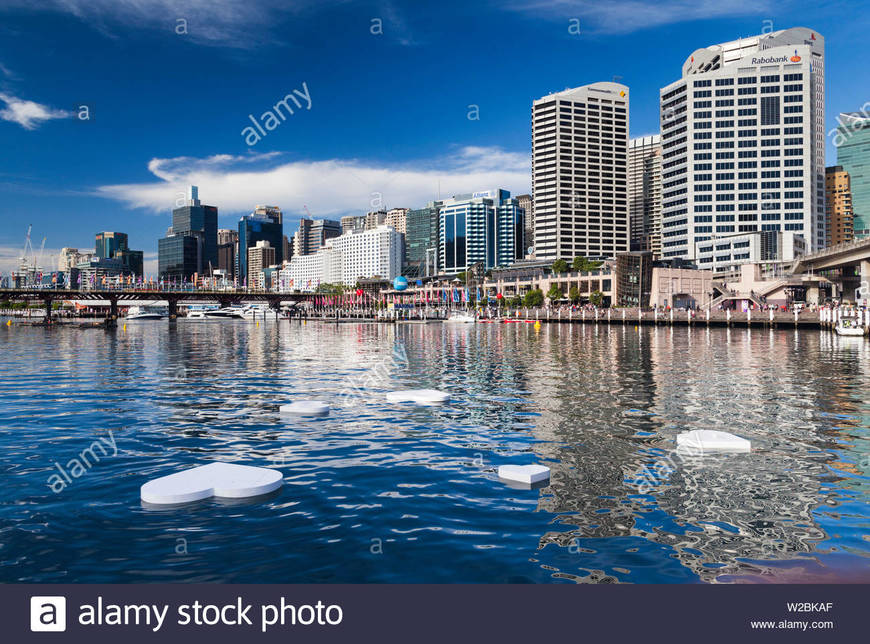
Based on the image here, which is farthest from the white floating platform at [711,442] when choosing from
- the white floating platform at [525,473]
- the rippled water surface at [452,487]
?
the white floating platform at [525,473]

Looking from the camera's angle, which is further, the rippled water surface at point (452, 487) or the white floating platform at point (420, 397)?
the white floating platform at point (420, 397)

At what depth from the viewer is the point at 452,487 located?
1753 cm

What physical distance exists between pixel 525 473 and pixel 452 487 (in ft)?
7.40

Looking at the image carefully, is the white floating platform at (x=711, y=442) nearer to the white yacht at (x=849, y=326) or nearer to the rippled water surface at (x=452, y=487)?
the rippled water surface at (x=452, y=487)

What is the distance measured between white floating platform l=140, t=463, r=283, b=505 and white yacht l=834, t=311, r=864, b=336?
100339mm

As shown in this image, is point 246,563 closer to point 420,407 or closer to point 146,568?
point 146,568

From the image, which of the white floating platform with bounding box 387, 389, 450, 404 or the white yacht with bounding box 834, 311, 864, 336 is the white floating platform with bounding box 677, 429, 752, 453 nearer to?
the white floating platform with bounding box 387, 389, 450, 404

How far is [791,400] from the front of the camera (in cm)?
3294

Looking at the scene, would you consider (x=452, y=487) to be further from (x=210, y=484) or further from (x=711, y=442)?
(x=711, y=442)

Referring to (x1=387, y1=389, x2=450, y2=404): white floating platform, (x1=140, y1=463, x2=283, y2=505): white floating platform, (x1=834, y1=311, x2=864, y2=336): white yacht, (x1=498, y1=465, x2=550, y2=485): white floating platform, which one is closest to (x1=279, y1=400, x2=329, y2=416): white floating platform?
(x1=387, y1=389, x2=450, y2=404): white floating platform

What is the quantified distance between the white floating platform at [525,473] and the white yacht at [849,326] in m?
94.5

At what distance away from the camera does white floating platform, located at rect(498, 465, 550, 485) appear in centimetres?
1775

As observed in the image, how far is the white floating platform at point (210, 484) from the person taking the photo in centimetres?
1622

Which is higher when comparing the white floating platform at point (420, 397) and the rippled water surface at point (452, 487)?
the white floating platform at point (420, 397)
